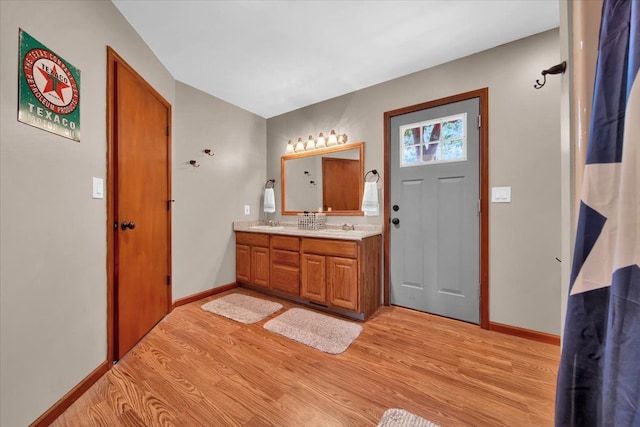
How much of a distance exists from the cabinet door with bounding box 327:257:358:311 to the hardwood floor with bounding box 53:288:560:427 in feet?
0.94

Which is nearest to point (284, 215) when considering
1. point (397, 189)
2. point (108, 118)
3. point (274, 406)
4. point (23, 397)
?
point (397, 189)

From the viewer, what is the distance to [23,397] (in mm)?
1043

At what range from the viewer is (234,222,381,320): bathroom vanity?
A: 2193 mm

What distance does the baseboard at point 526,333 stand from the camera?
1796 mm

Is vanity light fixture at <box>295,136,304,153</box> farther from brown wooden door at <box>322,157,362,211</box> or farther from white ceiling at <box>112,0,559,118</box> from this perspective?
white ceiling at <box>112,0,559,118</box>

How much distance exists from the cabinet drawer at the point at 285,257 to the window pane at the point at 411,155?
57.1 inches

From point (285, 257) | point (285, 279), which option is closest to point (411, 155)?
point (285, 257)

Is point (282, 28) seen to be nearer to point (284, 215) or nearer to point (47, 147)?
point (47, 147)

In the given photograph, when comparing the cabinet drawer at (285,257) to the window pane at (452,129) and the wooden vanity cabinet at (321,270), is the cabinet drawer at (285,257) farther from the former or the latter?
the window pane at (452,129)

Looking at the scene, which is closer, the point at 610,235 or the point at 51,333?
the point at 610,235

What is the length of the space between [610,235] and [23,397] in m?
2.10

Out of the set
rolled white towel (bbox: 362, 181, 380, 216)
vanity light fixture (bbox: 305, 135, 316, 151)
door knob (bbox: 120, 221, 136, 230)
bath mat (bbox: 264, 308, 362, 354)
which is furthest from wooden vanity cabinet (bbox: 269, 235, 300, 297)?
door knob (bbox: 120, 221, 136, 230)

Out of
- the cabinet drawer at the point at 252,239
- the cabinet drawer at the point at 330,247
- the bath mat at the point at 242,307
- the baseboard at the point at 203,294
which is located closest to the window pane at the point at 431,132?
the cabinet drawer at the point at 330,247

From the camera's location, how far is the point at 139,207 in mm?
1866
